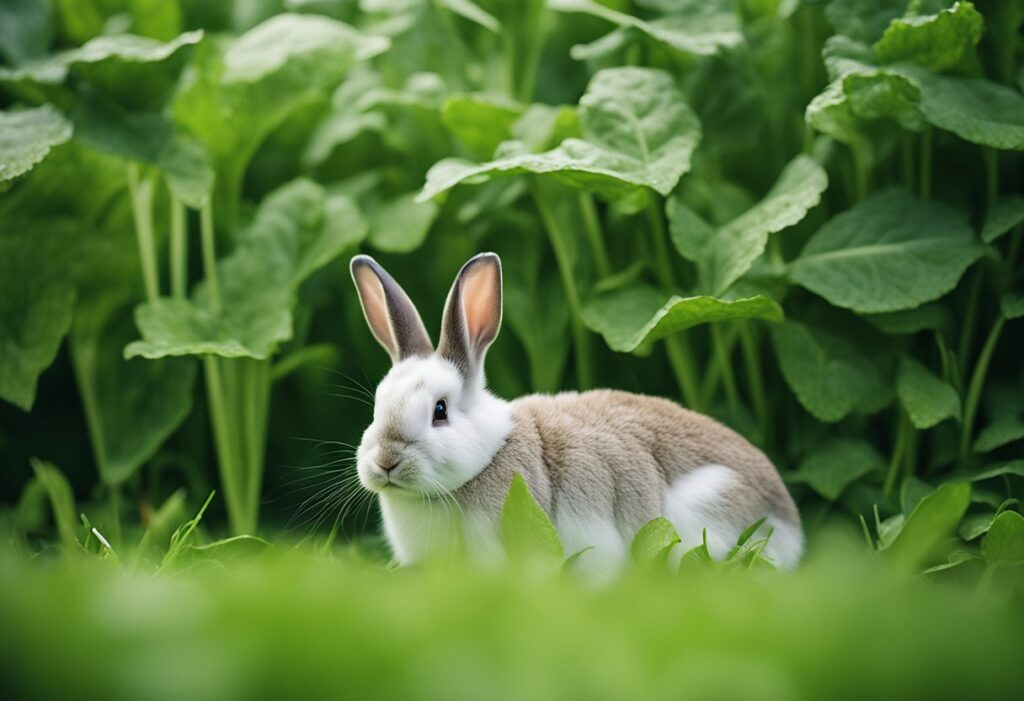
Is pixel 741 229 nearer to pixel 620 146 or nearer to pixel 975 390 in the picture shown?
pixel 620 146

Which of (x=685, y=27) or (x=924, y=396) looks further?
(x=685, y=27)

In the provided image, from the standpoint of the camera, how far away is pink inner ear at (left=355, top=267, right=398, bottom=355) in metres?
2.02

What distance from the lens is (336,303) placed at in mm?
2977

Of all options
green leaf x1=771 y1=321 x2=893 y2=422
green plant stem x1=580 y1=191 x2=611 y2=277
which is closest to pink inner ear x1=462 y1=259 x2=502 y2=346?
green plant stem x1=580 y1=191 x2=611 y2=277

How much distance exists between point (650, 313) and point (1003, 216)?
2.76 feet

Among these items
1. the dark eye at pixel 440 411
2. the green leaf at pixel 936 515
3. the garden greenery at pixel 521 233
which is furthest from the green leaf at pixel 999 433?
the dark eye at pixel 440 411

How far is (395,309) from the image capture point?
6.28 feet

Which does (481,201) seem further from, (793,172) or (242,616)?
(242,616)

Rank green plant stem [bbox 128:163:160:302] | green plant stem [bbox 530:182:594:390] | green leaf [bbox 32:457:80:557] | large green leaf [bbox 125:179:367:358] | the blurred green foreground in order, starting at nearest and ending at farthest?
the blurred green foreground, green leaf [bbox 32:457:80:557], large green leaf [bbox 125:179:367:358], green plant stem [bbox 530:182:594:390], green plant stem [bbox 128:163:160:302]

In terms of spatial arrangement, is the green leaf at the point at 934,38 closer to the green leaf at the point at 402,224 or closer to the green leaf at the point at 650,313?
the green leaf at the point at 650,313

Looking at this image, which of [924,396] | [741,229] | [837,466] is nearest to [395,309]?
[741,229]

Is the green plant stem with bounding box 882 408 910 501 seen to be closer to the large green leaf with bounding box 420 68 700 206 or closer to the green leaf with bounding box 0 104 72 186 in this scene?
the large green leaf with bounding box 420 68 700 206

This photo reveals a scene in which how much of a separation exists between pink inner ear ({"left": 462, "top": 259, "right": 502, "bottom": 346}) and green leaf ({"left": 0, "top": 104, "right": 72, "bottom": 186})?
1.06 metres

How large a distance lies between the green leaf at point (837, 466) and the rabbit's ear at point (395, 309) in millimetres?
1012
